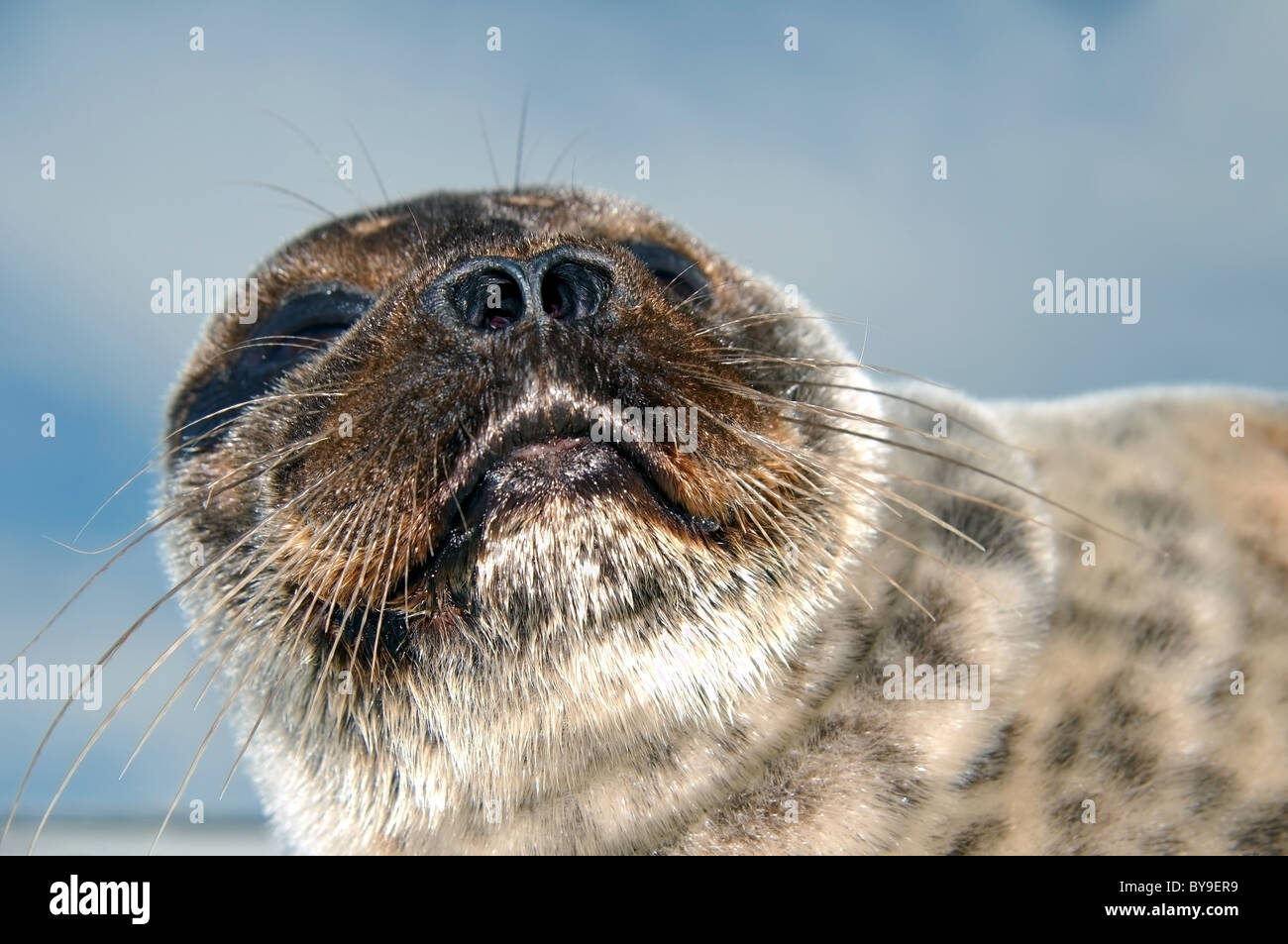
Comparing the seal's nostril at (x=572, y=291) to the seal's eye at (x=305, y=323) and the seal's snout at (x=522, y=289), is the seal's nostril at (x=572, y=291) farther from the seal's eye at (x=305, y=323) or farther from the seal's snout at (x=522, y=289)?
the seal's eye at (x=305, y=323)

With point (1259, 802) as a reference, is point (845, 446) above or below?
above

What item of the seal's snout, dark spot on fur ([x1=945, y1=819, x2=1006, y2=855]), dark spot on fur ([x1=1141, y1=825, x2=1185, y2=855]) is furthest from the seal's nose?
dark spot on fur ([x1=1141, y1=825, x2=1185, y2=855])

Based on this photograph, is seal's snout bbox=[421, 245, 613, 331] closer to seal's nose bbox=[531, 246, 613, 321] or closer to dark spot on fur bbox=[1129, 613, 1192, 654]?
seal's nose bbox=[531, 246, 613, 321]

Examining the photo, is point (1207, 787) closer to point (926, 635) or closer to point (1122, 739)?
point (1122, 739)

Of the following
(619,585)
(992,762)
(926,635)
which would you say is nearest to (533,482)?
(619,585)
